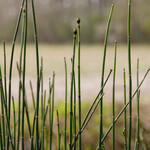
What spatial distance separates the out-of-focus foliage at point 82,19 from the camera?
2.89 metres

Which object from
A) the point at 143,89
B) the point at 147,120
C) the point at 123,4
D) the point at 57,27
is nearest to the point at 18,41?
the point at 57,27

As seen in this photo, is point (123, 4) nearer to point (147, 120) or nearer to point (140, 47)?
point (140, 47)

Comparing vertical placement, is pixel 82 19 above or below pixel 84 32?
above

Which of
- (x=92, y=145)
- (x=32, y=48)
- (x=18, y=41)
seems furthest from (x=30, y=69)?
(x=92, y=145)

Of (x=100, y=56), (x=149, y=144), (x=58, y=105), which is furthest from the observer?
(x=100, y=56)

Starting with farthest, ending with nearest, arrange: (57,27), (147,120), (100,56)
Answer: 1. (57,27)
2. (100,56)
3. (147,120)

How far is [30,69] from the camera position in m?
2.68

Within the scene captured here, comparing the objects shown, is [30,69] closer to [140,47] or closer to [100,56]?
[100,56]

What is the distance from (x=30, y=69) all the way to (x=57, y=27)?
666 mm

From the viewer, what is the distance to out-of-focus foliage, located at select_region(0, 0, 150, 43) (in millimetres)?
2895

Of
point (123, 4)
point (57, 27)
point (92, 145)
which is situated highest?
point (123, 4)

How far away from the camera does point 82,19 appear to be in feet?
9.73

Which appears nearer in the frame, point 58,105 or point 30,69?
point 58,105

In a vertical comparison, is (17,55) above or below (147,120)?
above
